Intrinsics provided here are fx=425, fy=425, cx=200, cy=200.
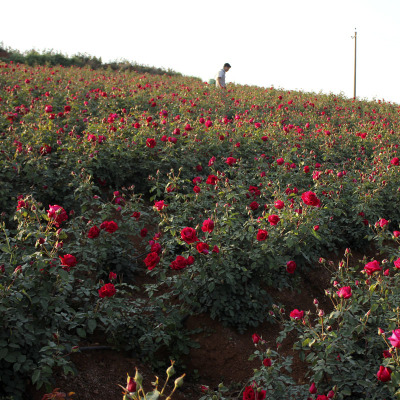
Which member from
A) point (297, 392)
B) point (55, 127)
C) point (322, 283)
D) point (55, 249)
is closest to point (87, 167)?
point (55, 127)

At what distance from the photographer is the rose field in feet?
7.92

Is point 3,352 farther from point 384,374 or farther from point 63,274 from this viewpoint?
point 384,374

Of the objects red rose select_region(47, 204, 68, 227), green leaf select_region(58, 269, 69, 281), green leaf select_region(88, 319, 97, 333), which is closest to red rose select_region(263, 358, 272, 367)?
green leaf select_region(88, 319, 97, 333)

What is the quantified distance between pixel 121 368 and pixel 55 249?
0.94 meters

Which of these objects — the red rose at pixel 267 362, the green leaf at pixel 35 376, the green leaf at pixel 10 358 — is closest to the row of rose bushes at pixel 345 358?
the red rose at pixel 267 362

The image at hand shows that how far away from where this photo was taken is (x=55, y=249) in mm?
2660

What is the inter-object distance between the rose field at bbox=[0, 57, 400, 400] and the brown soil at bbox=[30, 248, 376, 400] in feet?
0.04

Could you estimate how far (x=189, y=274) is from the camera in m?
3.31

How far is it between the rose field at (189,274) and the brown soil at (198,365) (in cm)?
1

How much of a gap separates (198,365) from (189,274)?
2.22 ft

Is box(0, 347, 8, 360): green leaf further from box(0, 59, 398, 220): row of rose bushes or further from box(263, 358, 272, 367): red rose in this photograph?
box(0, 59, 398, 220): row of rose bushes

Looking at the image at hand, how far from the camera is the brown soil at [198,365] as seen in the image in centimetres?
267

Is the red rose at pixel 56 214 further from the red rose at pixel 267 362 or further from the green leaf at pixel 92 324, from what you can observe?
the red rose at pixel 267 362

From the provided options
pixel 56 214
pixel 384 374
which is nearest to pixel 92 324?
pixel 56 214
